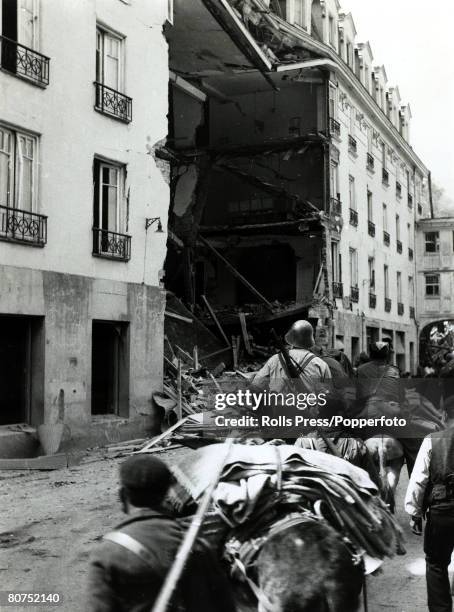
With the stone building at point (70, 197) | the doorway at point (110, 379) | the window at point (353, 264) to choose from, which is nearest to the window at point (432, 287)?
the stone building at point (70, 197)

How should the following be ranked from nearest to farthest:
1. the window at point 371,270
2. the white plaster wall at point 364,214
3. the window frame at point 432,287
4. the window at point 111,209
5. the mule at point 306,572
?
the mule at point 306,572
the window at point 111,209
the window frame at point 432,287
the window at point 371,270
the white plaster wall at point 364,214

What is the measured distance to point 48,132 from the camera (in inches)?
390

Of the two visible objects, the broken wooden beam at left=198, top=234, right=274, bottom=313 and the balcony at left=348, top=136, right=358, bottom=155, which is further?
the balcony at left=348, top=136, right=358, bottom=155

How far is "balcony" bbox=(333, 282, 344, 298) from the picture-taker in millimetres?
21406

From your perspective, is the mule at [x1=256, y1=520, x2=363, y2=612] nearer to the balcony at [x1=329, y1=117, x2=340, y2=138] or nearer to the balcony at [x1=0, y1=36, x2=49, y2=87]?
the balcony at [x1=0, y1=36, x2=49, y2=87]

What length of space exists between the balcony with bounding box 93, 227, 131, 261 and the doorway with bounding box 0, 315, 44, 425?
155 cm

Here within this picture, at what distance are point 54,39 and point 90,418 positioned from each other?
4.86 m

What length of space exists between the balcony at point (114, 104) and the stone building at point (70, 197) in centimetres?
2

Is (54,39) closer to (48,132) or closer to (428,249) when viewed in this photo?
(48,132)

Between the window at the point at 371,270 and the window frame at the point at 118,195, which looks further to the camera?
the window at the point at 371,270

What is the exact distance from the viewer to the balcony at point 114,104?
9.73 metres

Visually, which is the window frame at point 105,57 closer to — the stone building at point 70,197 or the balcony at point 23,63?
the stone building at point 70,197

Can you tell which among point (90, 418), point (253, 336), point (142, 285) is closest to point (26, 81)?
point (142, 285)

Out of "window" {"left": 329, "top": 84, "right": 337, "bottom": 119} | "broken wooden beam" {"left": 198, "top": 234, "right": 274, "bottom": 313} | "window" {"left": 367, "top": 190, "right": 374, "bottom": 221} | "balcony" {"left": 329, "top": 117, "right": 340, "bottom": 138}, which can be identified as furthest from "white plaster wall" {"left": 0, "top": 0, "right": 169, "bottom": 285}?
"window" {"left": 367, "top": 190, "right": 374, "bottom": 221}
